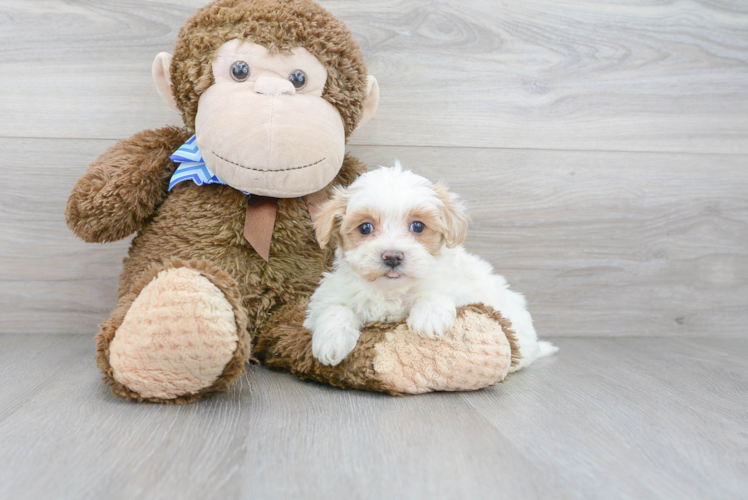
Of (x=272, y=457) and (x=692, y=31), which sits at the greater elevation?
(x=692, y=31)

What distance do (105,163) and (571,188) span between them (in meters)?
1.24

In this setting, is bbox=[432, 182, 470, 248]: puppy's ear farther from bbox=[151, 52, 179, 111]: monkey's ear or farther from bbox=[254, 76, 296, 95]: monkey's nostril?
bbox=[151, 52, 179, 111]: monkey's ear

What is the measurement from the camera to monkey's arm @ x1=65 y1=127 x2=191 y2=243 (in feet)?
4.19

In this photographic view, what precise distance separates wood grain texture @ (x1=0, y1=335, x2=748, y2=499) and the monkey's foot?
1.8 inches

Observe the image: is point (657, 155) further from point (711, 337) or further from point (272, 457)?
point (272, 457)

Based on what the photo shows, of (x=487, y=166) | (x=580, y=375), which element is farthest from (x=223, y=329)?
(x=487, y=166)

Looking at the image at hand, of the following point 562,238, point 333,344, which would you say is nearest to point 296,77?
point 333,344

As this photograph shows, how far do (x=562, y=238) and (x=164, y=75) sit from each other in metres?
1.17

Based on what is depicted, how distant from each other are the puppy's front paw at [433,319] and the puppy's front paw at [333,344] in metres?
0.12

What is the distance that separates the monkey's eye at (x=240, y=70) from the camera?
125 cm

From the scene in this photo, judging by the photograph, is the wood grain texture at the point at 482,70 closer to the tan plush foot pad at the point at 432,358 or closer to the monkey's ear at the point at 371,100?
the monkey's ear at the point at 371,100

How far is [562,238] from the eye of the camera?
5.76ft

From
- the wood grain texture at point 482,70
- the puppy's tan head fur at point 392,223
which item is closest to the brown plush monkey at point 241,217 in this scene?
the puppy's tan head fur at point 392,223

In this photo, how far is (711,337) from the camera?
1.83 m
